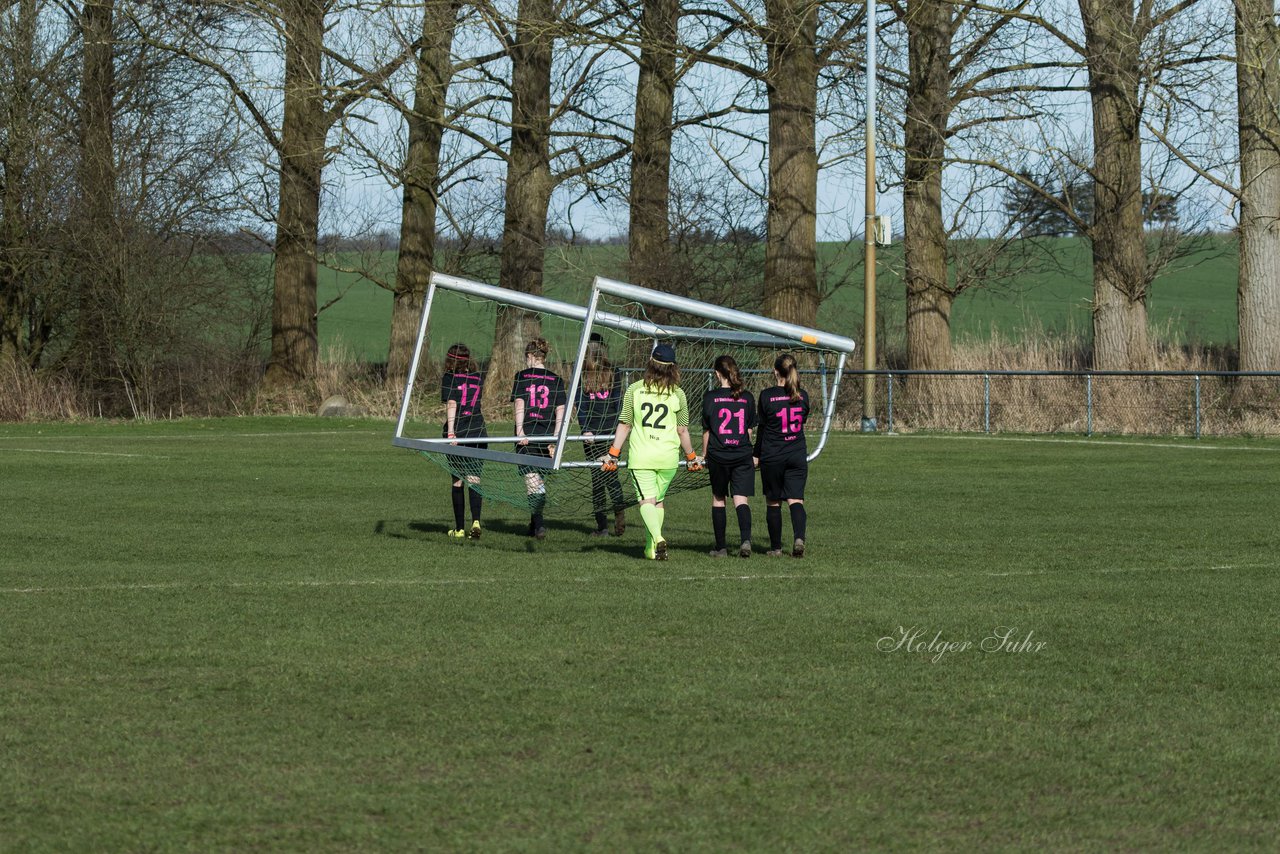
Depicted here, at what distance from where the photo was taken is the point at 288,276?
39281 millimetres

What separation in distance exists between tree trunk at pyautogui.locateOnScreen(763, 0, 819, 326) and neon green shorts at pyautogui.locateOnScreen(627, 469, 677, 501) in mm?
20561

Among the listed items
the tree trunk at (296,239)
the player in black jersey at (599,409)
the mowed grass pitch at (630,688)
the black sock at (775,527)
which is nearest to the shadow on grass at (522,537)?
the mowed grass pitch at (630,688)

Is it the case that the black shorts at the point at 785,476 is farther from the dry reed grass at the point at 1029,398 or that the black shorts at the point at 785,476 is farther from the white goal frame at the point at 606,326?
the dry reed grass at the point at 1029,398

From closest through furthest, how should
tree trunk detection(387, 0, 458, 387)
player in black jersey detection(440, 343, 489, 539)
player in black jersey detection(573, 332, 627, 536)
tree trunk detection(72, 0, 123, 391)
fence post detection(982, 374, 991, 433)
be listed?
player in black jersey detection(573, 332, 627, 536)
player in black jersey detection(440, 343, 489, 539)
fence post detection(982, 374, 991, 433)
tree trunk detection(387, 0, 458, 387)
tree trunk detection(72, 0, 123, 391)

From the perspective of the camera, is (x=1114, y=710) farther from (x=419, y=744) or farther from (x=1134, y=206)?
(x=1134, y=206)

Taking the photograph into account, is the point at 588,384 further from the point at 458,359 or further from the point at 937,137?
the point at 937,137

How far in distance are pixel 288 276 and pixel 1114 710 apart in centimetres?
3418

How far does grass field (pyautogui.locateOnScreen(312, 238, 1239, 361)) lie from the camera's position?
3728 centimetres

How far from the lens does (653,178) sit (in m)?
36.3

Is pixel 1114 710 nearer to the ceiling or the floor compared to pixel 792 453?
nearer to the floor

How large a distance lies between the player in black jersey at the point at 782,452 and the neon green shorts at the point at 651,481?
0.77m

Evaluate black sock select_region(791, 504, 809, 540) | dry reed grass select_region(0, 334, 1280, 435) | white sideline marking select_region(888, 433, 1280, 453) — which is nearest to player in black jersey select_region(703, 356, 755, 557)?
black sock select_region(791, 504, 809, 540)

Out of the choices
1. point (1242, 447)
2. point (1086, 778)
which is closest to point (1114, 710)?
point (1086, 778)

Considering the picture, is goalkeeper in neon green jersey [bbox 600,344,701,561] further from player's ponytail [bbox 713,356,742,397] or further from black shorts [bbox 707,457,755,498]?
black shorts [bbox 707,457,755,498]
